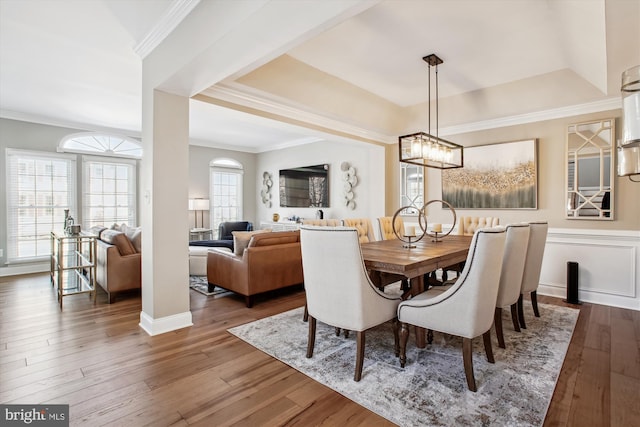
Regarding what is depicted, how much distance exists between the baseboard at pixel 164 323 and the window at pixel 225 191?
16.2 ft

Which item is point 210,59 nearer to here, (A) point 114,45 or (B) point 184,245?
(A) point 114,45

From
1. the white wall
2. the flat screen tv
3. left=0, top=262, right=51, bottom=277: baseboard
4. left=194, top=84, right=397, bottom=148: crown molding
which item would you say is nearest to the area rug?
left=194, top=84, right=397, bottom=148: crown molding

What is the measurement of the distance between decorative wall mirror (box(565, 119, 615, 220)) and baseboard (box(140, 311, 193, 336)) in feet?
15.1

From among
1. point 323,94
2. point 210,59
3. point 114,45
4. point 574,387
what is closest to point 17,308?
point 114,45

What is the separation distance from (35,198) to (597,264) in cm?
846

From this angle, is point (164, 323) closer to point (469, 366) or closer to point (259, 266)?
point (259, 266)

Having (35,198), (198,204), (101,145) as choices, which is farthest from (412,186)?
(35,198)

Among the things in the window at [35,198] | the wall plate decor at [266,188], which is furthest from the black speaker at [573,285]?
the window at [35,198]

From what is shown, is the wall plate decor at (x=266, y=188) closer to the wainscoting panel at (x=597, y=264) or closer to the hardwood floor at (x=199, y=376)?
the hardwood floor at (x=199, y=376)

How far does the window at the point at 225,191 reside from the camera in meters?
7.91

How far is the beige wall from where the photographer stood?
367 centimetres

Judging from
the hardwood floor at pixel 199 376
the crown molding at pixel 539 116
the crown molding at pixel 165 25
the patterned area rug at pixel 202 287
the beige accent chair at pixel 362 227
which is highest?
the crown molding at pixel 165 25

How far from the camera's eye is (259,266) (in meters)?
3.74

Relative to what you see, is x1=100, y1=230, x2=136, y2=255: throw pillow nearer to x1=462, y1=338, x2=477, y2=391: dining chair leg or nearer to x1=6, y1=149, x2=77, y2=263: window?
x1=6, y1=149, x2=77, y2=263: window
